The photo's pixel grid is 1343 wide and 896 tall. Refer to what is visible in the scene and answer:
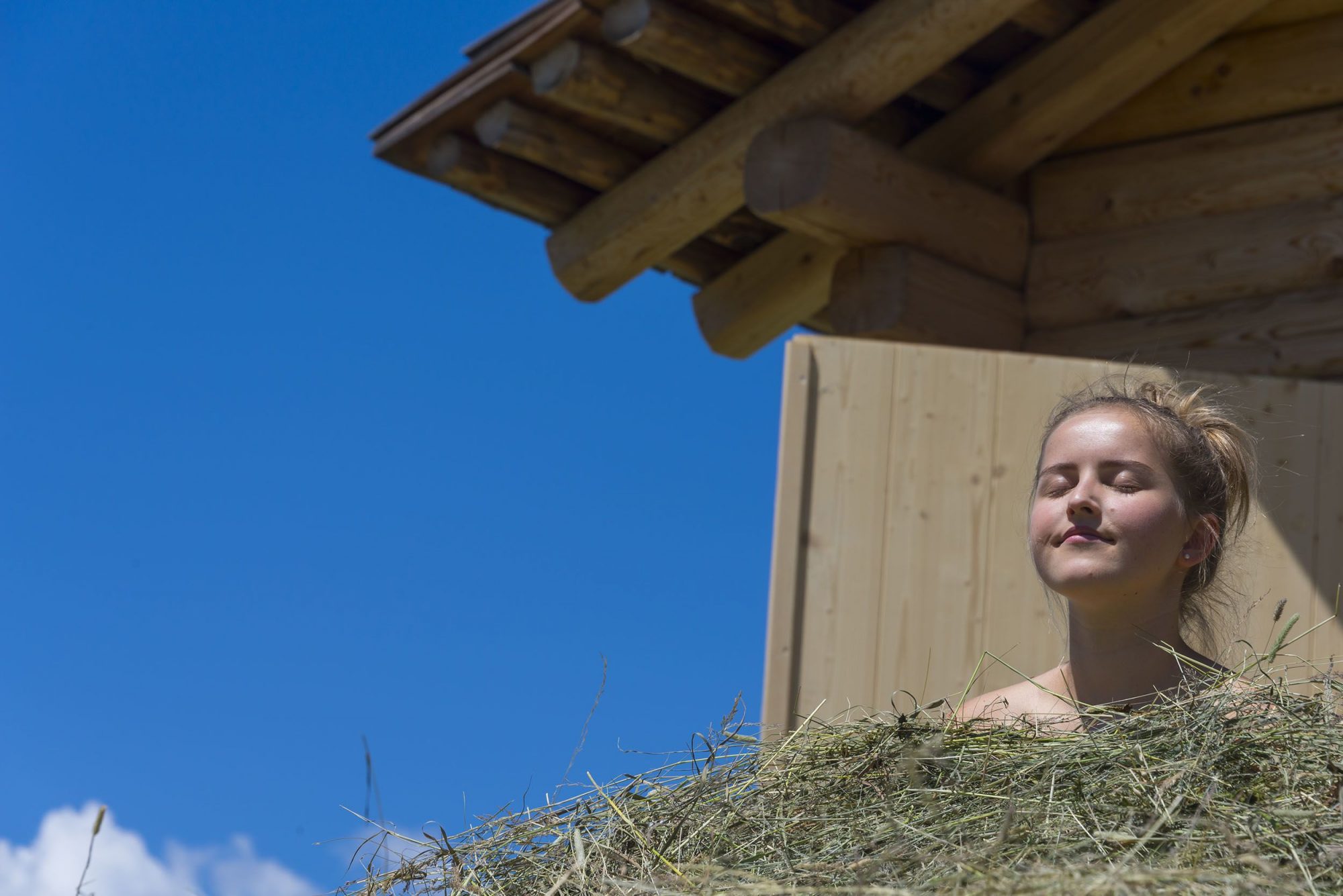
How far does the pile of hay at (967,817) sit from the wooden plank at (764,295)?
11.3 feet

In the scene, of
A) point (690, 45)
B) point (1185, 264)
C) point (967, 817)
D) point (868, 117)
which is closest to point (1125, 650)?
point (967, 817)

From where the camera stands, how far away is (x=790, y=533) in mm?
3570

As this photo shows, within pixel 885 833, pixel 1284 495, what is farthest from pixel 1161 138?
pixel 885 833

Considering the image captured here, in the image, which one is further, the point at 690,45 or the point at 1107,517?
the point at 690,45

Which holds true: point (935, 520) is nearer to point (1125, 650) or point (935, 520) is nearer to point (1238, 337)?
point (1238, 337)

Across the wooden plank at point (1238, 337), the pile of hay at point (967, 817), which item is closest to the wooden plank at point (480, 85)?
the wooden plank at point (1238, 337)

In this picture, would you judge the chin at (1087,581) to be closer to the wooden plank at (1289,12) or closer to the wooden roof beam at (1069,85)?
the wooden roof beam at (1069,85)

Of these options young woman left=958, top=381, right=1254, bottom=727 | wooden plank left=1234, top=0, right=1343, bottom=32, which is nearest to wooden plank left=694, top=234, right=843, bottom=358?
wooden plank left=1234, top=0, right=1343, bottom=32

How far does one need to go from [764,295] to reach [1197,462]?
2959 millimetres

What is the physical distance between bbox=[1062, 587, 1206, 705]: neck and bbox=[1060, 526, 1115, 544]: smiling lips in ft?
0.30

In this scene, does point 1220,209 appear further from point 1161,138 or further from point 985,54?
point 985,54

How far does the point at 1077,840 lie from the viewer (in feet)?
3.87

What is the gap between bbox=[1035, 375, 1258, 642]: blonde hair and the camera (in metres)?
2.21

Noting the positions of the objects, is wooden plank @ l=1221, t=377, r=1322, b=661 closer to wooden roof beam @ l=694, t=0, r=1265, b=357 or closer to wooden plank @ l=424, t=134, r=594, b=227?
wooden roof beam @ l=694, t=0, r=1265, b=357
